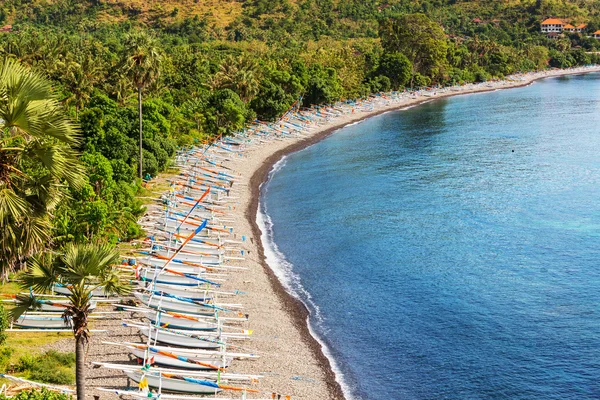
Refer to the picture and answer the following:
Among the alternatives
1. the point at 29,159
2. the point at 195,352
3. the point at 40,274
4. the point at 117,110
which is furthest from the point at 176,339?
the point at 117,110

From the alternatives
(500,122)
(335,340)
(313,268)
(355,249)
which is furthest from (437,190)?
(500,122)

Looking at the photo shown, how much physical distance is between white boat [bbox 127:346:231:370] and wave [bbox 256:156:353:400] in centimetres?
741

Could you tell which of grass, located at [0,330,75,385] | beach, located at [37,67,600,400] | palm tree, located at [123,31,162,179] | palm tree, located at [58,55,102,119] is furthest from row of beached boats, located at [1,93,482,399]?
palm tree, located at [58,55,102,119]

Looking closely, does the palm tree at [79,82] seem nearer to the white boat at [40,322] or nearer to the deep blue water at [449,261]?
the deep blue water at [449,261]

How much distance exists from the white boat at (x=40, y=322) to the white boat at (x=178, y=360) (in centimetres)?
501

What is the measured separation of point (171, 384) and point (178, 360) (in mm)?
2621

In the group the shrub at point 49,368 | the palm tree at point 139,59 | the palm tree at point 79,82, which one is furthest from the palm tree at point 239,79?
the shrub at point 49,368

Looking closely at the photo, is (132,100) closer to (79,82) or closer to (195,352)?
(79,82)

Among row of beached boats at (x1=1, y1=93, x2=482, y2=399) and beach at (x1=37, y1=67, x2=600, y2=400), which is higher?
row of beached boats at (x1=1, y1=93, x2=482, y2=399)

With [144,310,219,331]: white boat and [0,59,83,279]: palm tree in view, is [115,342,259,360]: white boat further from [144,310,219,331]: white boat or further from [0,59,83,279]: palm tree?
[0,59,83,279]: palm tree

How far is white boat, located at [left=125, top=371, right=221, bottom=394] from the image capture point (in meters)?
36.8

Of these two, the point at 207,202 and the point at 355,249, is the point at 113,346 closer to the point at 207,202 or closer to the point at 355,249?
the point at 355,249

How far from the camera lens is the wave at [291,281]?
147ft

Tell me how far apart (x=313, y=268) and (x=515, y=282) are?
16.9m
